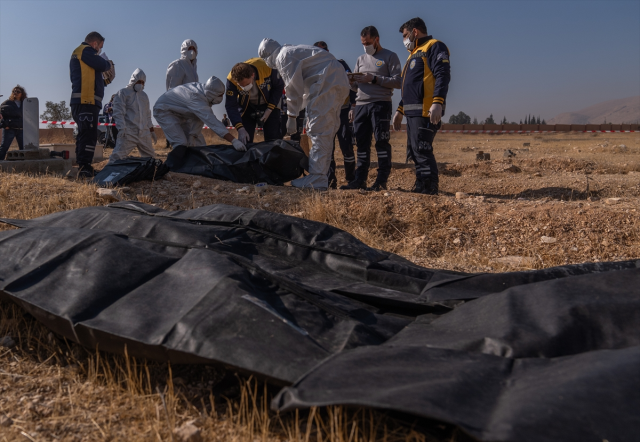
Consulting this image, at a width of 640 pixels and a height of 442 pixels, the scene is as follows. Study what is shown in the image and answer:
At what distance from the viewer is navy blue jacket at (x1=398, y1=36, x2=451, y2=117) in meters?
4.87

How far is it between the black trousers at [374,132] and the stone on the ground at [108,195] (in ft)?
8.54

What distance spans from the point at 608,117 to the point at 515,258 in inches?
7875

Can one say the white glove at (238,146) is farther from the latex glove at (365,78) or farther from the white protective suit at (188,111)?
the latex glove at (365,78)

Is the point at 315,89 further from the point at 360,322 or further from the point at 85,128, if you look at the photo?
the point at 360,322

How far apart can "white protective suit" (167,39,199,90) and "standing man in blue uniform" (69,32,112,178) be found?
1.51 metres

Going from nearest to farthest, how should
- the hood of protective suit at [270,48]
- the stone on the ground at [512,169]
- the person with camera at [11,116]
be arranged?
the hood of protective suit at [270,48] → the stone on the ground at [512,169] → the person with camera at [11,116]

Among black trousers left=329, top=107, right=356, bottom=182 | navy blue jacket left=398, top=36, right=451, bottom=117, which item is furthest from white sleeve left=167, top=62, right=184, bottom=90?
navy blue jacket left=398, top=36, right=451, bottom=117

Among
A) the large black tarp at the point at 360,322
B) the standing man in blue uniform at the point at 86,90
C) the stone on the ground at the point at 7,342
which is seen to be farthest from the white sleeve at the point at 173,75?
the stone on the ground at the point at 7,342

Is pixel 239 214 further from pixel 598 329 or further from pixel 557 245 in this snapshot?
pixel 557 245

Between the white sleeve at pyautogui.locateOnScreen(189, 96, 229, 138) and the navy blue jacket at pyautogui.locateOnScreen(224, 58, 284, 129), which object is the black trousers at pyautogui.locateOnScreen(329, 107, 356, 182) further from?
the white sleeve at pyautogui.locateOnScreen(189, 96, 229, 138)

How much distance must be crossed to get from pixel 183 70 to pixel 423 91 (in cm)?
426

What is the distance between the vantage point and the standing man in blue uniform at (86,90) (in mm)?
5887

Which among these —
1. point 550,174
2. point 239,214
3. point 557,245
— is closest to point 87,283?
point 239,214

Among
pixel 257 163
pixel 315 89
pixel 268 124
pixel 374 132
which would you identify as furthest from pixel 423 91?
pixel 268 124
